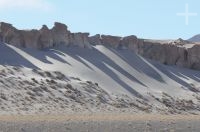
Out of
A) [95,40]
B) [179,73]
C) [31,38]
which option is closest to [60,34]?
[31,38]

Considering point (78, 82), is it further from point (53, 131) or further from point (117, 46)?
point (53, 131)

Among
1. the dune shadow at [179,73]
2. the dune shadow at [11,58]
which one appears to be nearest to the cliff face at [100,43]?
the dune shadow at [11,58]

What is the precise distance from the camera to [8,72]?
2020 inches

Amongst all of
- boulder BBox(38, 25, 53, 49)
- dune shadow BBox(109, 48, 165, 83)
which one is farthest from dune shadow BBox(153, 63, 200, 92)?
boulder BBox(38, 25, 53, 49)

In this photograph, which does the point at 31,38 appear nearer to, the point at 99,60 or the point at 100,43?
the point at 99,60

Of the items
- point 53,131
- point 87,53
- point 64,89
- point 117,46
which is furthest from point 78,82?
point 53,131

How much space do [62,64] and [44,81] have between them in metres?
7.10

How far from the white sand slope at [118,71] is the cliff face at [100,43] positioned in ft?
4.41

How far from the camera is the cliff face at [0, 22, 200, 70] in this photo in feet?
200

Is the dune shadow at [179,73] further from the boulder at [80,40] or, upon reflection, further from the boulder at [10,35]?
the boulder at [10,35]

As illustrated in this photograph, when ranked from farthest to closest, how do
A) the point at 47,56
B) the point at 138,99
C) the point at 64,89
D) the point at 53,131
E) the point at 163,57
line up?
1. the point at 163,57
2. the point at 47,56
3. the point at 138,99
4. the point at 64,89
5. the point at 53,131

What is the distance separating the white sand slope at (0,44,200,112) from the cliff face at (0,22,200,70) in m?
1.34

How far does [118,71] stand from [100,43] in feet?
30.1

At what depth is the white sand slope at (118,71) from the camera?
56.1 meters
